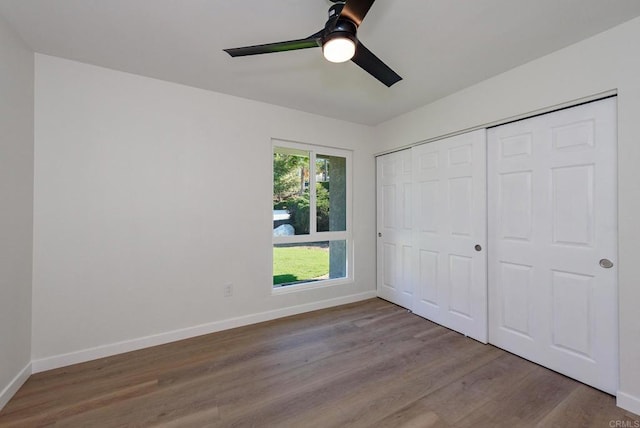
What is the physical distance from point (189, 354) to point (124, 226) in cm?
127

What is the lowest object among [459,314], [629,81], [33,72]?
[459,314]

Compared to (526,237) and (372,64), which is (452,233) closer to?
(526,237)

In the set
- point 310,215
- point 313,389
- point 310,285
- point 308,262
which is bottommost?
point 313,389

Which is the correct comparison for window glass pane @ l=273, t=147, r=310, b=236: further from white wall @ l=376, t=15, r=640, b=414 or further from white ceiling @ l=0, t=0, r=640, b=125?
white wall @ l=376, t=15, r=640, b=414

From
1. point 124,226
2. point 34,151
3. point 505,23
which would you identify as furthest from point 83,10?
point 505,23

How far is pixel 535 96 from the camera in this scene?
2068 millimetres

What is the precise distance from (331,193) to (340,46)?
2.33m

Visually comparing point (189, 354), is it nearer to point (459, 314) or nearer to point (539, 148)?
point (459, 314)

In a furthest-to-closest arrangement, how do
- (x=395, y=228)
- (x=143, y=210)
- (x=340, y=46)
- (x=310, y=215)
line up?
(x=395, y=228), (x=310, y=215), (x=143, y=210), (x=340, y=46)

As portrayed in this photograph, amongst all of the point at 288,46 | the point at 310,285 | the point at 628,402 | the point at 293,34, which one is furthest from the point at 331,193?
the point at 628,402

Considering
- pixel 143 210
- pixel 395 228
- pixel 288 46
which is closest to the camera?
pixel 288 46

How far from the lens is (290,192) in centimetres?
319

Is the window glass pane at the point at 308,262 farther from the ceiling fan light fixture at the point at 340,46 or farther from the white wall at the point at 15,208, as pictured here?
the ceiling fan light fixture at the point at 340,46

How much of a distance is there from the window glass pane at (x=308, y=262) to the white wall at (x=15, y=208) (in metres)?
2.02
